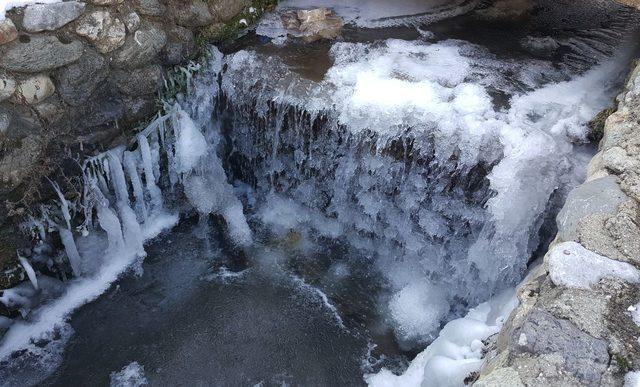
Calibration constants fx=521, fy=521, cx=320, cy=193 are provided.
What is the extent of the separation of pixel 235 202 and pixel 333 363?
2.18 m

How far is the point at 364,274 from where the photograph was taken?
5270 mm

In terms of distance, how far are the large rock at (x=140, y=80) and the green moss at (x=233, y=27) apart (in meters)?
0.69

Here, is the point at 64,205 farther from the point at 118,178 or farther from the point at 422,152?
the point at 422,152

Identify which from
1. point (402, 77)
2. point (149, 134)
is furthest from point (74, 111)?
point (402, 77)

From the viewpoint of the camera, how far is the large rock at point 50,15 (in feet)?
13.8

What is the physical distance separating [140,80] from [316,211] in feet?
7.30

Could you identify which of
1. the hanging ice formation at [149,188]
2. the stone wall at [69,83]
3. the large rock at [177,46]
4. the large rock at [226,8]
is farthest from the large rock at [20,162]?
the large rock at [226,8]

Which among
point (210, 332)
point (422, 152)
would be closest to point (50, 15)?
point (210, 332)

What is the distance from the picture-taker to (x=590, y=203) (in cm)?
289

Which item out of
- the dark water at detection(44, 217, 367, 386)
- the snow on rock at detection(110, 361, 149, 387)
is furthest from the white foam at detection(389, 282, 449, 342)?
the snow on rock at detection(110, 361, 149, 387)

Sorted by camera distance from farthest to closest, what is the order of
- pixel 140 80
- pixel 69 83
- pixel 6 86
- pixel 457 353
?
1. pixel 140 80
2. pixel 69 83
3. pixel 6 86
4. pixel 457 353

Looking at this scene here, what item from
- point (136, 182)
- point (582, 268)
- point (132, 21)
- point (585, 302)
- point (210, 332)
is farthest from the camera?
point (136, 182)

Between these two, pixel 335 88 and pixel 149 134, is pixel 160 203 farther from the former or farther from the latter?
pixel 335 88

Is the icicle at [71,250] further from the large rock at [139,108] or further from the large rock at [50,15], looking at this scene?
the large rock at [50,15]
